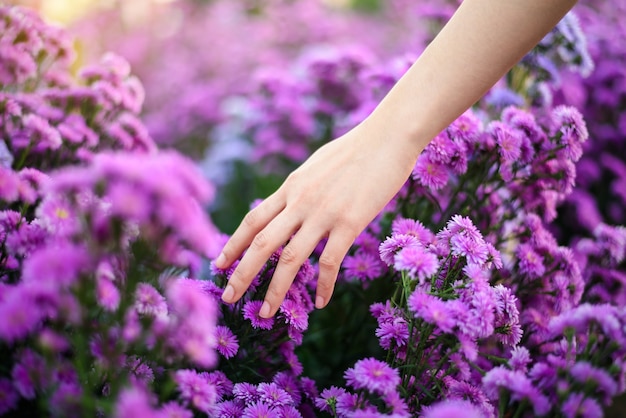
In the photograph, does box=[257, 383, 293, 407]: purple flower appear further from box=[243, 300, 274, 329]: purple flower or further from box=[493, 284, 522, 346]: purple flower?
box=[493, 284, 522, 346]: purple flower

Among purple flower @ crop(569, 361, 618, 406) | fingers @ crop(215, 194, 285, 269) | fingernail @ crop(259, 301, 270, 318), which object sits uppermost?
fingers @ crop(215, 194, 285, 269)

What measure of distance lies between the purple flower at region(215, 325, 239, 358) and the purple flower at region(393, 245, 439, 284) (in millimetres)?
370

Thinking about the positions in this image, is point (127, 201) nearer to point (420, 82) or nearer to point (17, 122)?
point (420, 82)

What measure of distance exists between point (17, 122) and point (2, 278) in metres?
0.64

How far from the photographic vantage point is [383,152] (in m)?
1.04

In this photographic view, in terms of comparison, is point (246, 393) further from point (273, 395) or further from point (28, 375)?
point (28, 375)

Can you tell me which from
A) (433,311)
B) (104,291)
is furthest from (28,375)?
(433,311)

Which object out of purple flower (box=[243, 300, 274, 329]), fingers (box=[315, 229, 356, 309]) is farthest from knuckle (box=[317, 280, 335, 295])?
purple flower (box=[243, 300, 274, 329])

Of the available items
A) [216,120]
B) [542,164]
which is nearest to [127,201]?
[542,164]

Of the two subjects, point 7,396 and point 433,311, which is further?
point 433,311

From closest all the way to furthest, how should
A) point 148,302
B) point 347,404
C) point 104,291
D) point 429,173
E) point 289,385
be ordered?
point 104,291 → point 148,302 → point 347,404 → point 289,385 → point 429,173

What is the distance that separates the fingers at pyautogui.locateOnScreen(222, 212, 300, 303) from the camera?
1.01m

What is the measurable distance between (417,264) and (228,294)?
0.38 meters

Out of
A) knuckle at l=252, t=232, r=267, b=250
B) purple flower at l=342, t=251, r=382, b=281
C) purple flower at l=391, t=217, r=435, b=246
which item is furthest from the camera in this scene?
purple flower at l=342, t=251, r=382, b=281
